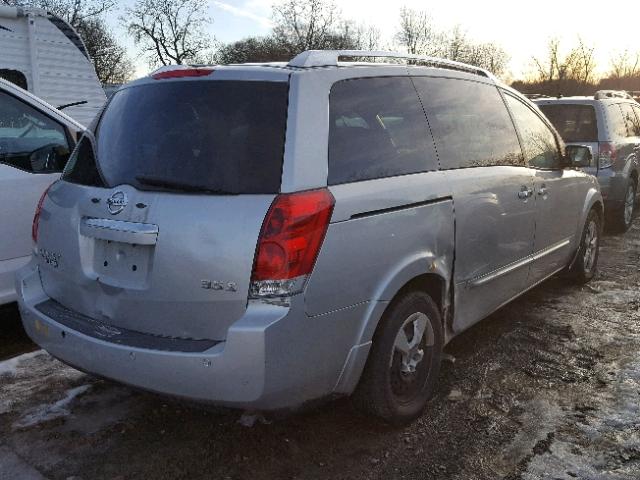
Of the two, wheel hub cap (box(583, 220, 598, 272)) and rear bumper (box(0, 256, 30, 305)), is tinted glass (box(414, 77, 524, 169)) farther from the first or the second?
rear bumper (box(0, 256, 30, 305))

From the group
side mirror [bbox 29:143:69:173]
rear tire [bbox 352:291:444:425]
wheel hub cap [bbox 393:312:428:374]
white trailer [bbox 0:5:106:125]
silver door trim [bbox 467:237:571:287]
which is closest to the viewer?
rear tire [bbox 352:291:444:425]

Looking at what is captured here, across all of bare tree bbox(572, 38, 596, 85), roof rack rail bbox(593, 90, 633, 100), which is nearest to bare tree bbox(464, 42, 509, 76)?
bare tree bbox(572, 38, 596, 85)

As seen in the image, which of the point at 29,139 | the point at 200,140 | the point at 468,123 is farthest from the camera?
the point at 29,139

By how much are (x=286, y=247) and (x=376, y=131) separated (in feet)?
2.98

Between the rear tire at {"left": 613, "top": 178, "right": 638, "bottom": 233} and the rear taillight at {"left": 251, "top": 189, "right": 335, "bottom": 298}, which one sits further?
the rear tire at {"left": 613, "top": 178, "right": 638, "bottom": 233}

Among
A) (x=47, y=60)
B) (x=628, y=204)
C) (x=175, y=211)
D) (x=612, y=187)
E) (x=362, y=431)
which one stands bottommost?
(x=362, y=431)

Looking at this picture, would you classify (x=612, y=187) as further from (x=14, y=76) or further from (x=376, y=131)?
(x=14, y=76)

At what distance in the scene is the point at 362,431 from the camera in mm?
3150

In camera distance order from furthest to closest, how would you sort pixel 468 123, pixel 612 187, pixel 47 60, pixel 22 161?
pixel 47 60, pixel 612 187, pixel 22 161, pixel 468 123

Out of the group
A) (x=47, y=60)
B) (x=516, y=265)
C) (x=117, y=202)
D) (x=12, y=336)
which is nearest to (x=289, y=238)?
(x=117, y=202)

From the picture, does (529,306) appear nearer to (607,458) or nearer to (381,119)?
(607,458)

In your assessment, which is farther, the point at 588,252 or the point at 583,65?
the point at 583,65

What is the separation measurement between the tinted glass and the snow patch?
7.75 ft

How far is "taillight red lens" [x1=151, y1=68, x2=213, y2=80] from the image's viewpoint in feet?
9.37
